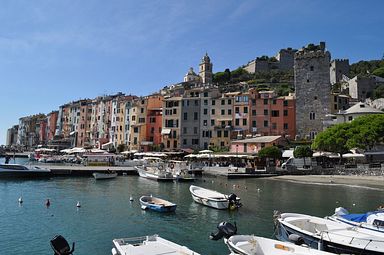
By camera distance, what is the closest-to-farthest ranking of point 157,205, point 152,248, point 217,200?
point 152,248, point 157,205, point 217,200

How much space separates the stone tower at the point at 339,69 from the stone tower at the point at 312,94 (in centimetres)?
5683

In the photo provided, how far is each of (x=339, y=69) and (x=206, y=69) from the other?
4728 centimetres

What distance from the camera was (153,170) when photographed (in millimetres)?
52344

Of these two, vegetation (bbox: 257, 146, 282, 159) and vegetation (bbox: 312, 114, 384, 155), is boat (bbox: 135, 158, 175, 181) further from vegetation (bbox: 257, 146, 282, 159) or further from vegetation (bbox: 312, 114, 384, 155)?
vegetation (bbox: 312, 114, 384, 155)

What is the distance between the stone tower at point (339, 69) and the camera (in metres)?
125

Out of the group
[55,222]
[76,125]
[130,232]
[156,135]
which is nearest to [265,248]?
[130,232]

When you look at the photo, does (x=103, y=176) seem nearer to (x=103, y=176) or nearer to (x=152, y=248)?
(x=103, y=176)

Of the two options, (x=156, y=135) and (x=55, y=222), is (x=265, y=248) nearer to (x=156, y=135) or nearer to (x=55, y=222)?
(x=55, y=222)

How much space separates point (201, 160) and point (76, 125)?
62361 millimetres

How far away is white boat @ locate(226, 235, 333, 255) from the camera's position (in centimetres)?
1393

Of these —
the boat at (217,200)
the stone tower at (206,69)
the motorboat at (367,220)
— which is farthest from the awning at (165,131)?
the motorboat at (367,220)

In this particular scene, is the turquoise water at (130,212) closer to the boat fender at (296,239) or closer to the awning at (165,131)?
the boat fender at (296,239)

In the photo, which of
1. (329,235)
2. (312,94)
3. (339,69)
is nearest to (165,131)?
(312,94)

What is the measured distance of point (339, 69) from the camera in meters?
126
